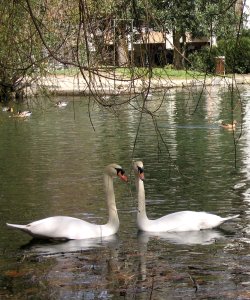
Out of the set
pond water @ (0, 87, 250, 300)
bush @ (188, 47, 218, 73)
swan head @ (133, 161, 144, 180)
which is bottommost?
pond water @ (0, 87, 250, 300)

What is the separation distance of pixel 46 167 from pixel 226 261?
7.91 meters

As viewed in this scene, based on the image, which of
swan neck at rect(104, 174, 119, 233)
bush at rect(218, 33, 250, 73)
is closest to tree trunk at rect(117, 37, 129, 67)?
bush at rect(218, 33, 250, 73)

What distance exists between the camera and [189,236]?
999 centimetres

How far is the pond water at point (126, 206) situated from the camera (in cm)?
720

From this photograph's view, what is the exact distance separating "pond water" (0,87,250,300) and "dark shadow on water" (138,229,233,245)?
0.05 feet

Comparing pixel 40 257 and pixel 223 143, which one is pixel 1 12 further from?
pixel 223 143

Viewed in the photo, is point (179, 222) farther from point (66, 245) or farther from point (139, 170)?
point (66, 245)

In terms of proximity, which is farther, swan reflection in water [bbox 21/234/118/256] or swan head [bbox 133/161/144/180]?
swan head [bbox 133/161/144/180]

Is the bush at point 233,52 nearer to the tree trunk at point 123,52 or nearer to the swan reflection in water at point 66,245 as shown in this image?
the tree trunk at point 123,52

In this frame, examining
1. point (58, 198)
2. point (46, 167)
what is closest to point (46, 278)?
point (58, 198)

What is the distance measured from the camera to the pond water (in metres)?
7.20

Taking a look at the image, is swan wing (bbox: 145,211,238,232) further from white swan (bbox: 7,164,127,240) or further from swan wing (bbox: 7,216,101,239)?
swan wing (bbox: 7,216,101,239)

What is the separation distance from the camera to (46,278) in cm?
760

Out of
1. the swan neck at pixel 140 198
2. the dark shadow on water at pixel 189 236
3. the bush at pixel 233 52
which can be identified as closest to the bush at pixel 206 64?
the bush at pixel 233 52
